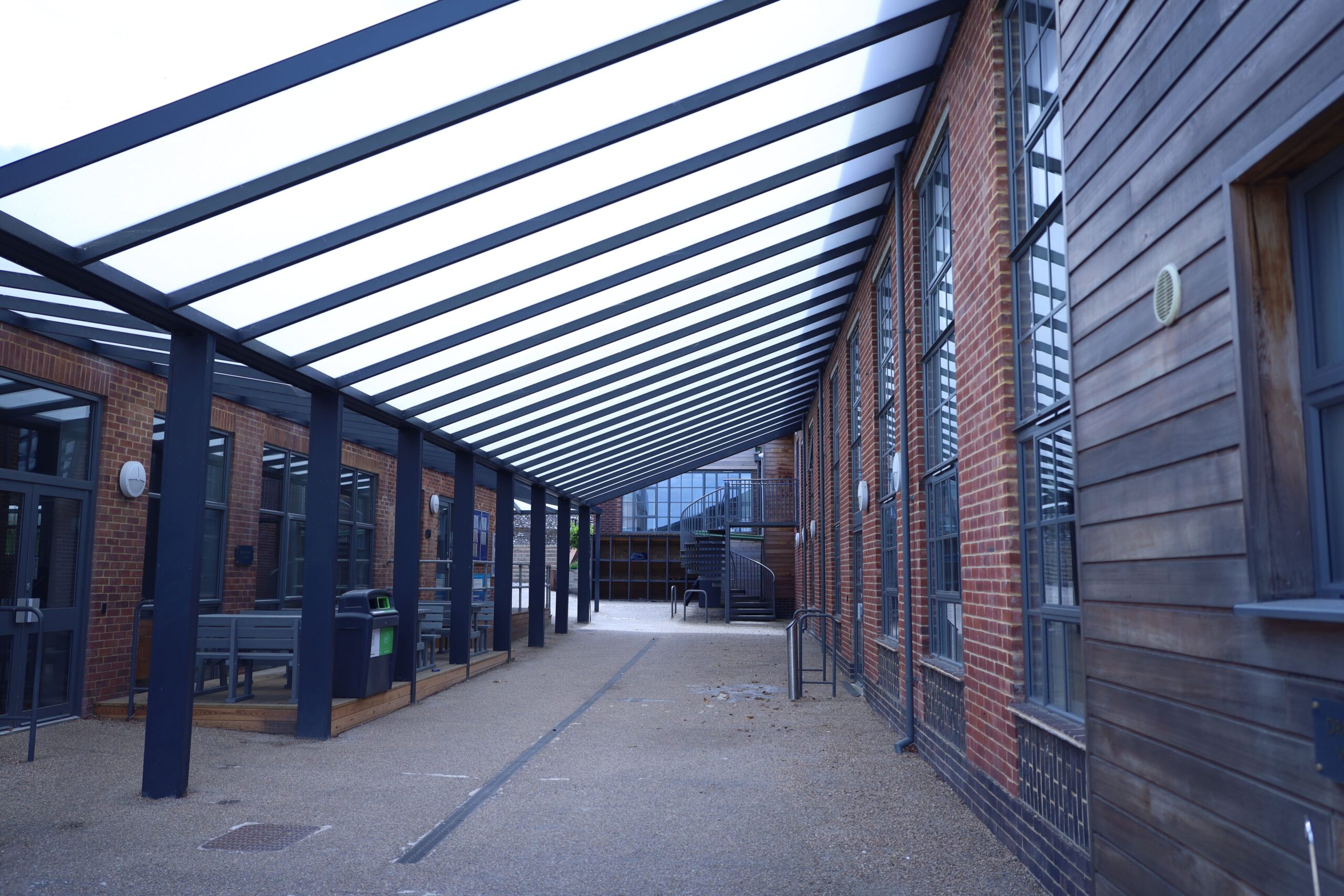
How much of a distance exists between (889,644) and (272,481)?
712 cm

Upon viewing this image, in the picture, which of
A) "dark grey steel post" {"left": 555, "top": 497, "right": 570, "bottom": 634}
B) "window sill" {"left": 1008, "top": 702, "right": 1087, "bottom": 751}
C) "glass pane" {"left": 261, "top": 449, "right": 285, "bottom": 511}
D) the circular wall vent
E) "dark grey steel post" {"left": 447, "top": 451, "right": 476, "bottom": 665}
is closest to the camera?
the circular wall vent

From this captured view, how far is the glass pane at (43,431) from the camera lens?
718 cm

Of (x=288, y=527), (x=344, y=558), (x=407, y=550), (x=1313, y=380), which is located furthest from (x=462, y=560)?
(x=1313, y=380)

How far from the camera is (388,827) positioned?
495 cm

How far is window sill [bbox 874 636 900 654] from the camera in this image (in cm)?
823

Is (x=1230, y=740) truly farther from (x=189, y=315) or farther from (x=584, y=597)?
(x=584, y=597)

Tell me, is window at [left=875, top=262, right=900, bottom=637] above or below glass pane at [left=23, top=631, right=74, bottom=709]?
above

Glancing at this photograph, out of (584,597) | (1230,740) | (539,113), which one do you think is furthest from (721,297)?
(584,597)

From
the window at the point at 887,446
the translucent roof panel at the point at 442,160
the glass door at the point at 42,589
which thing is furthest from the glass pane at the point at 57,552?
the window at the point at 887,446

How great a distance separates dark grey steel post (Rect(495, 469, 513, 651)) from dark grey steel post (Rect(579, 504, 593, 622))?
7.61 metres

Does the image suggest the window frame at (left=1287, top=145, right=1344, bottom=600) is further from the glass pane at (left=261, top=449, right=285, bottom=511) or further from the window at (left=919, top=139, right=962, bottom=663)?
the glass pane at (left=261, top=449, right=285, bottom=511)

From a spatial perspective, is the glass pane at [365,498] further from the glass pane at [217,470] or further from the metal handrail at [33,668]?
the metal handrail at [33,668]

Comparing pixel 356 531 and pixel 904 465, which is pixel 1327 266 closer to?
pixel 904 465

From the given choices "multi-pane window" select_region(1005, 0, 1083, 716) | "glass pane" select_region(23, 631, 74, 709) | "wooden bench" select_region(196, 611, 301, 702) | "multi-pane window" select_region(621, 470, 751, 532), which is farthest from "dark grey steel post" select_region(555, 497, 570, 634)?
"multi-pane window" select_region(621, 470, 751, 532)
